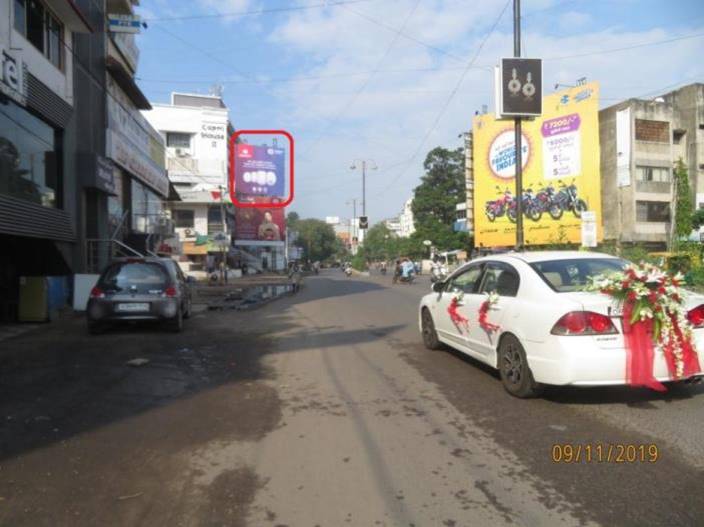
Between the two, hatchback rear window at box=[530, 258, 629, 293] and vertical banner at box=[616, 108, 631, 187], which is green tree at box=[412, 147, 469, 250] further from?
hatchback rear window at box=[530, 258, 629, 293]

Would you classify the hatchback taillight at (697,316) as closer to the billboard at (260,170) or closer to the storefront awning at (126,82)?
the storefront awning at (126,82)

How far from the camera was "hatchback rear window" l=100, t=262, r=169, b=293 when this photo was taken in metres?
10.3

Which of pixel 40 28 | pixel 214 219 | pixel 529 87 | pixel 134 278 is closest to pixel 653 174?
pixel 214 219

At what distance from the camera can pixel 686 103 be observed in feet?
149

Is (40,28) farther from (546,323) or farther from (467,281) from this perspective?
(546,323)

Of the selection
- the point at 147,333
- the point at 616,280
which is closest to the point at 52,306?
the point at 147,333

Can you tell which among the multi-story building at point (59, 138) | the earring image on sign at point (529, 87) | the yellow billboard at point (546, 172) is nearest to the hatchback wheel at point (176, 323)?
the multi-story building at point (59, 138)

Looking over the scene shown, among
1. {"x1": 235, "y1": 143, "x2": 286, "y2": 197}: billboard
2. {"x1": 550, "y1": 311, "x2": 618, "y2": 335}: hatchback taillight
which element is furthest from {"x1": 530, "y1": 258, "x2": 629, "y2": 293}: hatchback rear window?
{"x1": 235, "y1": 143, "x2": 286, "y2": 197}: billboard

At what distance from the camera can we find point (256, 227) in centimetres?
5809

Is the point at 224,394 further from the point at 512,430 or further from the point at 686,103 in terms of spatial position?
the point at 686,103

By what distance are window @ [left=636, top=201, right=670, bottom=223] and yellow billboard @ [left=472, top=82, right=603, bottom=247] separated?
4.21 metres

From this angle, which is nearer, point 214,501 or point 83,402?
point 214,501

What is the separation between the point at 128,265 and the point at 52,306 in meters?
3.88
